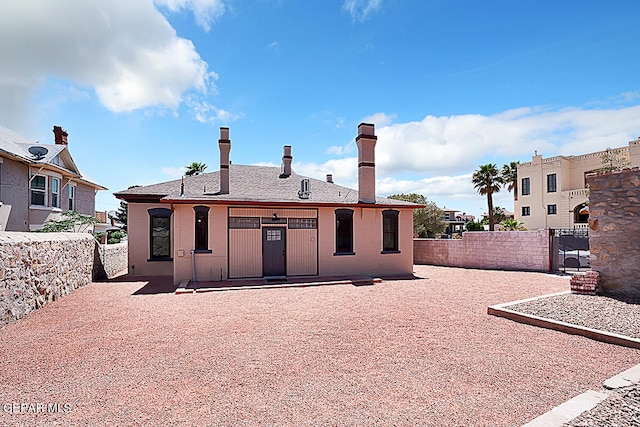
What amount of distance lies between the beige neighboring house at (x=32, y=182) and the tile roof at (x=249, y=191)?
4.75 metres

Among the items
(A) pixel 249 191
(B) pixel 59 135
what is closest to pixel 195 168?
(B) pixel 59 135

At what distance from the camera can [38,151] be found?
16.0m

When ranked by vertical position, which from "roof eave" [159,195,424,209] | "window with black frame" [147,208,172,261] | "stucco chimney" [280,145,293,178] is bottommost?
"window with black frame" [147,208,172,261]

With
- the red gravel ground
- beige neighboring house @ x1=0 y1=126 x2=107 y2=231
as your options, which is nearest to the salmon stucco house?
the red gravel ground

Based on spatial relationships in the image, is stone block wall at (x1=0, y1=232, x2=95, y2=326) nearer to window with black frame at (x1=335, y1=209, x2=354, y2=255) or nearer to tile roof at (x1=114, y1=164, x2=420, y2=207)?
tile roof at (x1=114, y1=164, x2=420, y2=207)

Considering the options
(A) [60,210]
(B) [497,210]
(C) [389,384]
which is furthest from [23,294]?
(B) [497,210]

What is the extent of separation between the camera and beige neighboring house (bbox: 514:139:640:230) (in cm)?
3303

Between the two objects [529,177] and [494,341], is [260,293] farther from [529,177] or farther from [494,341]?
[529,177]

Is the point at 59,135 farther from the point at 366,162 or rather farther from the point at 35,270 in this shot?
the point at 366,162

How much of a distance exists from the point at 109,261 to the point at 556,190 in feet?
125

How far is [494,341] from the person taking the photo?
5.62 meters

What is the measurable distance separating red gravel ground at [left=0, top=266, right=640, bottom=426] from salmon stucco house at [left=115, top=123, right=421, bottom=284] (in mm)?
4212

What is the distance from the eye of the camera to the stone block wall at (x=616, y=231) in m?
7.90

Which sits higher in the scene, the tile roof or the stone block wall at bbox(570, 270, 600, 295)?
the tile roof
